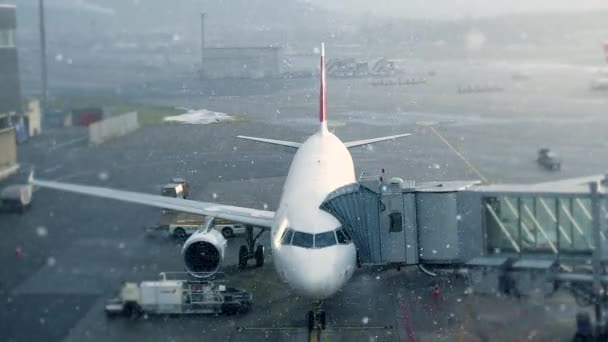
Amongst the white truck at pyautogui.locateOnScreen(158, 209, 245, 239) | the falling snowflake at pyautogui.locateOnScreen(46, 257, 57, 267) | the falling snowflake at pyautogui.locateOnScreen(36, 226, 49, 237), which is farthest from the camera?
the white truck at pyautogui.locateOnScreen(158, 209, 245, 239)

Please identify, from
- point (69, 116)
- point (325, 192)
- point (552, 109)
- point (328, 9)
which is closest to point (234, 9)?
point (328, 9)

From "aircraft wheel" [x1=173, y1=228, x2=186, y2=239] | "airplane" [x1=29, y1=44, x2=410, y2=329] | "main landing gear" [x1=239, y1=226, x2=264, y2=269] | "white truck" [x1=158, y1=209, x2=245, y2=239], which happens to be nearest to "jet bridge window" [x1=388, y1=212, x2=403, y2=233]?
"airplane" [x1=29, y1=44, x2=410, y2=329]

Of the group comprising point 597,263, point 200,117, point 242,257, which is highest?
point 200,117

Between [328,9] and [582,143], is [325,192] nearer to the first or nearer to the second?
[582,143]

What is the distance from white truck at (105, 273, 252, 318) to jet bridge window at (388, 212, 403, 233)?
300 cm

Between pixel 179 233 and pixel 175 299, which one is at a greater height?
pixel 179 233

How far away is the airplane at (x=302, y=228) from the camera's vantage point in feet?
37.3

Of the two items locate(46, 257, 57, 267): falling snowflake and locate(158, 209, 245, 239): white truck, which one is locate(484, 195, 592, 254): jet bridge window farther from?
locate(46, 257, 57, 267): falling snowflake

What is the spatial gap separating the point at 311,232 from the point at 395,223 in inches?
67.8

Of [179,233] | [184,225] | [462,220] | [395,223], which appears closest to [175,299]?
[179,233]

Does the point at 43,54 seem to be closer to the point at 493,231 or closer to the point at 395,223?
the point at 395,223

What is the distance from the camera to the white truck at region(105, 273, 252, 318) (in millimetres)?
12367

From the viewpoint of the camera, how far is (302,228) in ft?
38.8

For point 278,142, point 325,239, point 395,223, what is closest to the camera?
point 325,239
